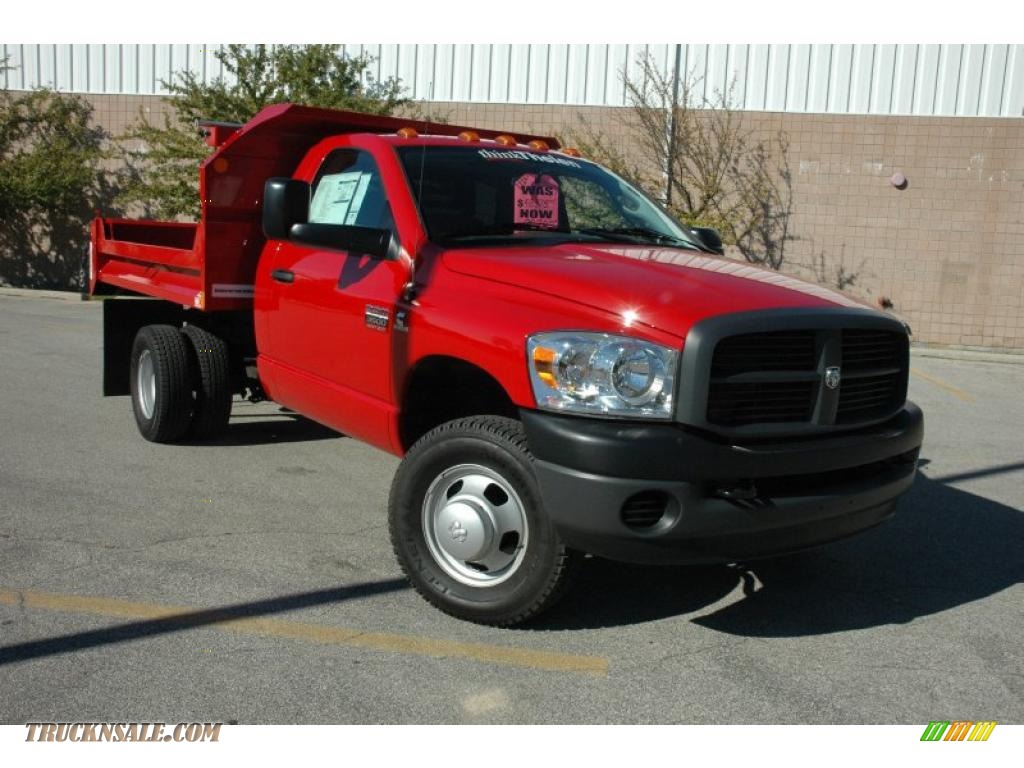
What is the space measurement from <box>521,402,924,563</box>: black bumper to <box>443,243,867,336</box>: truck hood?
17.8 inches

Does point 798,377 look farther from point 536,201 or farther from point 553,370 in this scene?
→ point 536,201

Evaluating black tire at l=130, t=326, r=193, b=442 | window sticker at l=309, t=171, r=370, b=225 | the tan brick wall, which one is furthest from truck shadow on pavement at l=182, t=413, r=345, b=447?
the tan brick wall

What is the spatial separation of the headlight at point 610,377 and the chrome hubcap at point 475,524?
1.59 feet

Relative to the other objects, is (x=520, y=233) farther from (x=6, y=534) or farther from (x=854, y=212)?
(x=854, y=212)

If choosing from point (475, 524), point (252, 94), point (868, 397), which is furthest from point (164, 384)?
point (252, 94)

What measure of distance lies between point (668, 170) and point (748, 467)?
1428 centimetres

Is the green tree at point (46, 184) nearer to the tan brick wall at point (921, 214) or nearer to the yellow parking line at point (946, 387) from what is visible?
the tan brick wall at point (921, 214)

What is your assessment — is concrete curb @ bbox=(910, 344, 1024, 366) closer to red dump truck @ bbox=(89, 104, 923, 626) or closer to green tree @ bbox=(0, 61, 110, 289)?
red dump truck @ bbox=(89, 104, 923, 626)

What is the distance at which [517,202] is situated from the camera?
5.21m

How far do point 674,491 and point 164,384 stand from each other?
14.1 ft

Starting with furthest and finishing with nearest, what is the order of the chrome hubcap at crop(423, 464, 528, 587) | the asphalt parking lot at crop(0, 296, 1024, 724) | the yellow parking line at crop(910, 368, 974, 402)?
the yellow parking line at crop(910, 368, 974, 402) → the chrome hubcap at crop(423, 464, 528, 587) → the asphalt parking lot at crop(0, 296, 1024, 724)

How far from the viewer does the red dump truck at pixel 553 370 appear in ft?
12.1

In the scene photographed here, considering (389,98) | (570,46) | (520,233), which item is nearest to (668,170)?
(570,46)

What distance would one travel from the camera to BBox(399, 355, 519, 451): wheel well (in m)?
4.60
